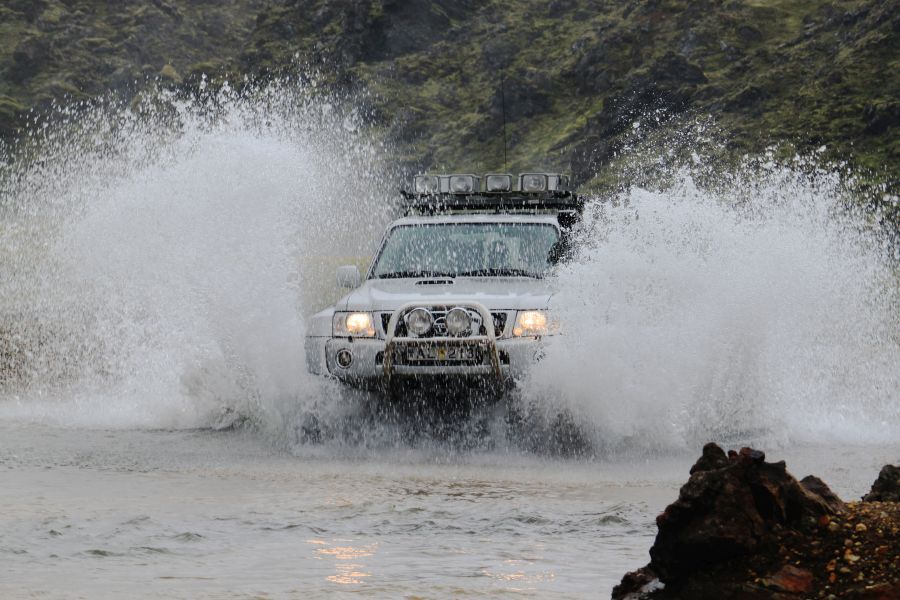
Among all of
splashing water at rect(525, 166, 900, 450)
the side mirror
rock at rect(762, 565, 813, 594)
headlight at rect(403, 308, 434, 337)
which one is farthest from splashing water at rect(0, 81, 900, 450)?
rock at rect(762, 565, 813, 594)

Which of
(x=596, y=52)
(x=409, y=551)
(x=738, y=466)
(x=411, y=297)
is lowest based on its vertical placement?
(x=409, y=551)

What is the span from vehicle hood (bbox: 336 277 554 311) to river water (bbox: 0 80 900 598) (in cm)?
25

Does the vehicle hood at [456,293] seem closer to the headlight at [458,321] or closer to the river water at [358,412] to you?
the headlight at [458,321]

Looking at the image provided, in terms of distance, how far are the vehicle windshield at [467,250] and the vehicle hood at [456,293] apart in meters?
0.31

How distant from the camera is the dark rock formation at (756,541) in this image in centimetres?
392

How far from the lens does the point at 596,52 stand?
256 ft

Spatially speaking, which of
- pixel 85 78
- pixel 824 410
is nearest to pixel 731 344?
pixel 824 410

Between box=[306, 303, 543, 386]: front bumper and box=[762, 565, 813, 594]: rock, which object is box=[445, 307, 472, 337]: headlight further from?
box=[762, 565, 813, 594]: rock

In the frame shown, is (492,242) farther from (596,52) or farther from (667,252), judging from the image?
(596,52)

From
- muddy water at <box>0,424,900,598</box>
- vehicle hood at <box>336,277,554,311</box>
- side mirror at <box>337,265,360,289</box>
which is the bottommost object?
muddy water at <box>0,424,900,598</box>

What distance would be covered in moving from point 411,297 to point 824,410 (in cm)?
342

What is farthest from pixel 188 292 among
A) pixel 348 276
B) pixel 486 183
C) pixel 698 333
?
pixel 698 333

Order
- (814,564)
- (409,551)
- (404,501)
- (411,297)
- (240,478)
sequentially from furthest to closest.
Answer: (411,297)
(240,478)
(404,501)
(409,551)
(814,564)

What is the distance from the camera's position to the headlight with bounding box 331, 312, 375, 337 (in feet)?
30.5
